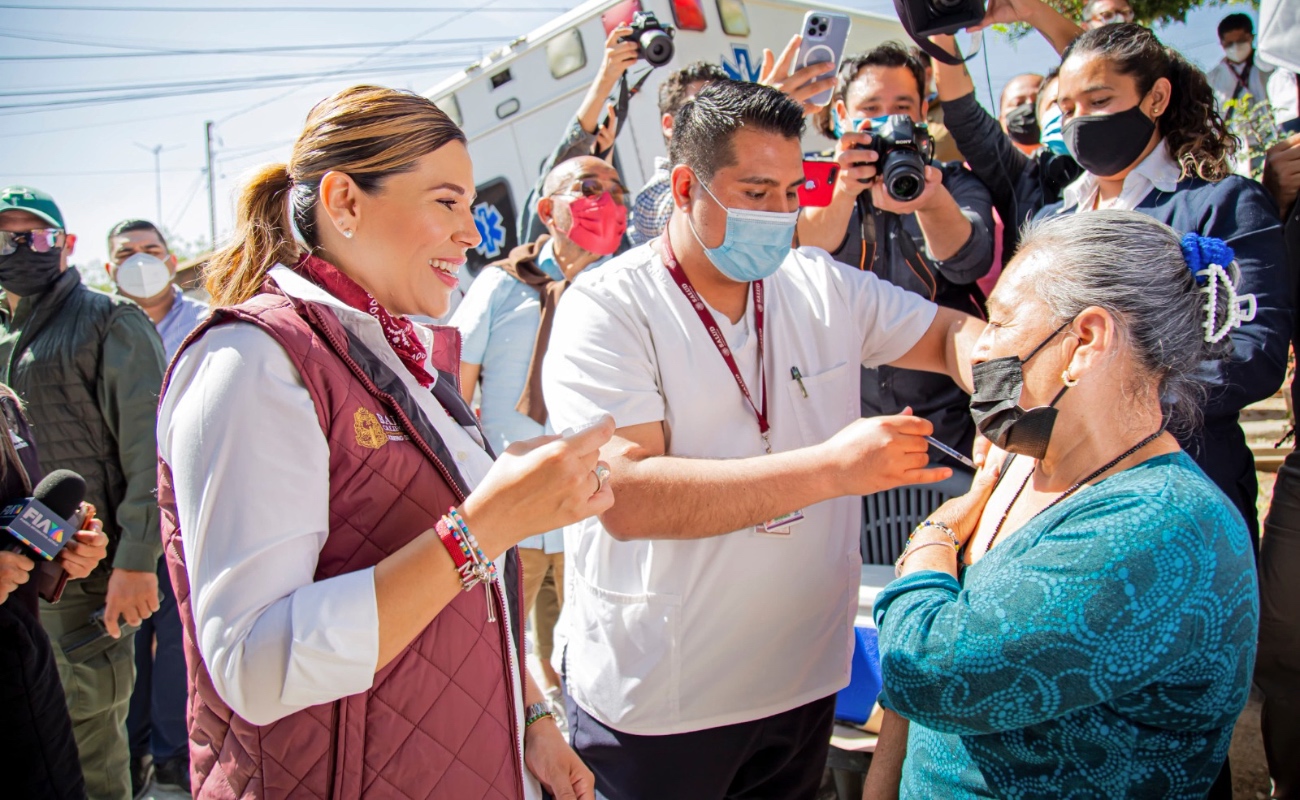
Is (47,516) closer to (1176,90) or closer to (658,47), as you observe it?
(658,47)

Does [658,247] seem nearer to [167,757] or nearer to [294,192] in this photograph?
[294,192]

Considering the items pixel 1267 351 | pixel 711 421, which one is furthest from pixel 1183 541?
pixel 1267 351

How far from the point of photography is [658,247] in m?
2.38

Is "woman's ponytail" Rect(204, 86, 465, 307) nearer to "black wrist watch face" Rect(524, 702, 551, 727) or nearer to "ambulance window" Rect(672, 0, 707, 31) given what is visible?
"black wrist watch face" Rect(524, 702, 551, 727)

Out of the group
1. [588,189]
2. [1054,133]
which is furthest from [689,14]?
[1054,133]

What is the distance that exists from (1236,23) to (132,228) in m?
7.63

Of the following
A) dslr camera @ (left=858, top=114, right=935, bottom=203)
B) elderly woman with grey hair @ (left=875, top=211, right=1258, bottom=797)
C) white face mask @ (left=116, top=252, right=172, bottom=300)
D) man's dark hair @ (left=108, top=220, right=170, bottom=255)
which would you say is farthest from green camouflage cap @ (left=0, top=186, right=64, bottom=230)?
elderly woman with grey hair @ (left=875, top=211, right=1258, bottom=797)

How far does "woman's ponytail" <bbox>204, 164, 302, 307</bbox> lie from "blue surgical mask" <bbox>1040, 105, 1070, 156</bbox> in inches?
107

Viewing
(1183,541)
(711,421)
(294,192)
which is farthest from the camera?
(711,421)

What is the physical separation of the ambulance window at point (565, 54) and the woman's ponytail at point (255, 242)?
542 cm

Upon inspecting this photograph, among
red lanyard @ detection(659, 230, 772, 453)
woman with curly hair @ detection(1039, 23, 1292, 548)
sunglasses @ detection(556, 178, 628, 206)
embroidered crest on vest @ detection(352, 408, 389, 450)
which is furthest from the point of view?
sunglasses @ detection(556, 178, 628, 206)

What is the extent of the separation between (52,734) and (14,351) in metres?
2.02

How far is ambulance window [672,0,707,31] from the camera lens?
6.27 metres

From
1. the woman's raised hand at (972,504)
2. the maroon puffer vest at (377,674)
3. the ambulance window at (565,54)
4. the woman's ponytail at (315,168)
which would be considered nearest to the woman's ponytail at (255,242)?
the woman's ponytail at (315,168)
